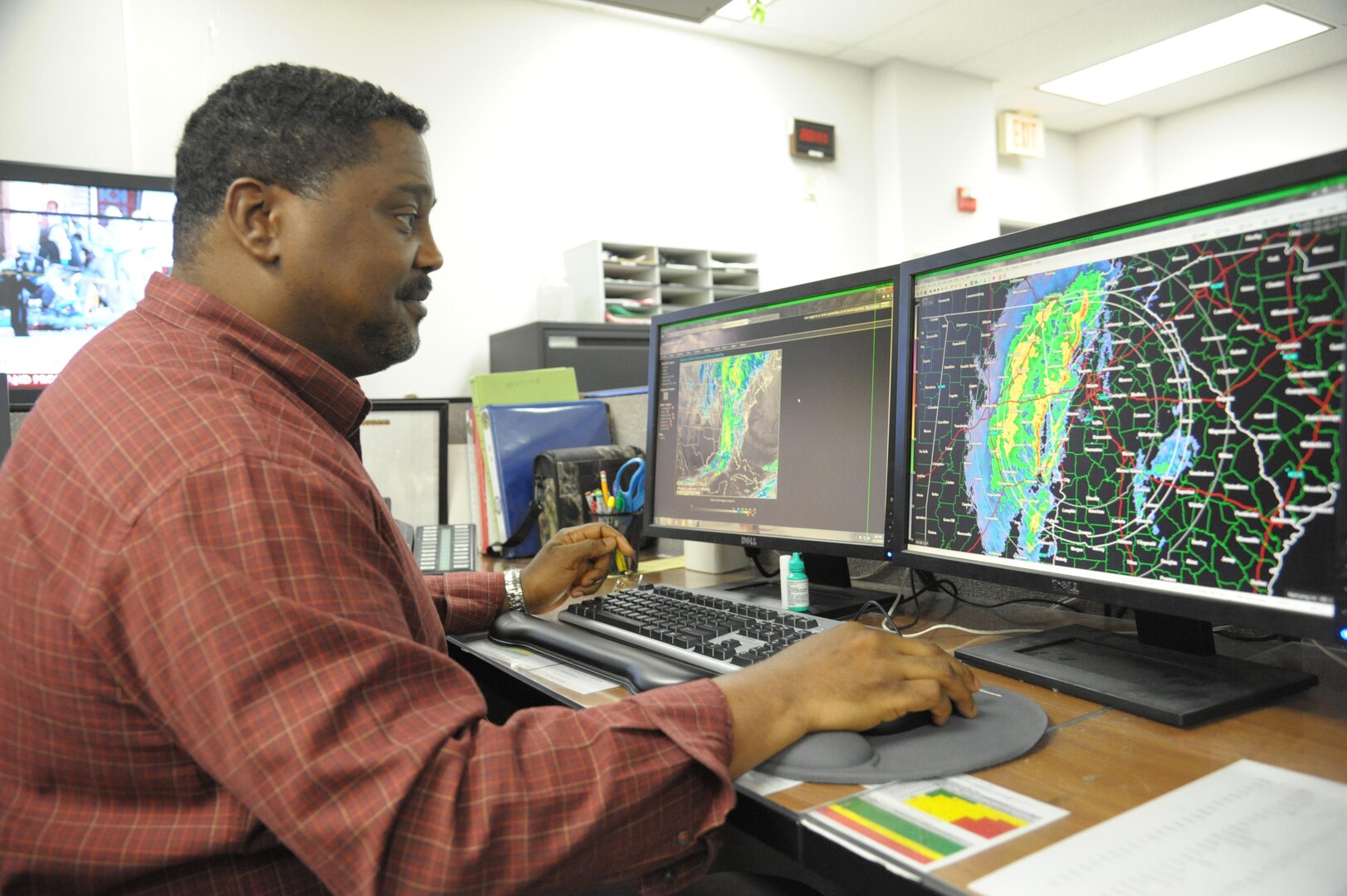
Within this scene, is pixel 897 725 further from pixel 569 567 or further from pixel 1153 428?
pixel 569 567

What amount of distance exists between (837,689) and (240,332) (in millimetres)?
565

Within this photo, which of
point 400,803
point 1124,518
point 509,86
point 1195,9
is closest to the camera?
point 400,803

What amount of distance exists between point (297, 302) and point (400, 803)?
462 millimetres

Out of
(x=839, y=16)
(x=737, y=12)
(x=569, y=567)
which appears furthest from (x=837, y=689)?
(x=839, y=16)

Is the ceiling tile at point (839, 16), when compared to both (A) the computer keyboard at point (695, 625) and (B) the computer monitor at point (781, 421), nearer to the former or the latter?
(B) the computer monitor at point (781, 421)

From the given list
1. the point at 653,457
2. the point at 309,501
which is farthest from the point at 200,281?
the point at 653,457

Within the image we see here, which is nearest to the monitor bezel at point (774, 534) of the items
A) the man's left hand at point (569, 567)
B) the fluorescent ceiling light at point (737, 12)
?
the man's left hand at point (569, 567)

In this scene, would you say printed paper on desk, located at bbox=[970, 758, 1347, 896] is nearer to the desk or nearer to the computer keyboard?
the desk

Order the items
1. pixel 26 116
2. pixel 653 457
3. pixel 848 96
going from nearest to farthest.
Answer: pixel 653 457, pixel 26 116, pixel 848 96

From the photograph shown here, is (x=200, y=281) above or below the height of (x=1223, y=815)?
above

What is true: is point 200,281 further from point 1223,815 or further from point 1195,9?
point 1195,9

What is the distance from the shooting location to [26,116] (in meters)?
2.74

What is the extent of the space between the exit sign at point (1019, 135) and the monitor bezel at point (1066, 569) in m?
4.60

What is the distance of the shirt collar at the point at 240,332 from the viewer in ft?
2.49
